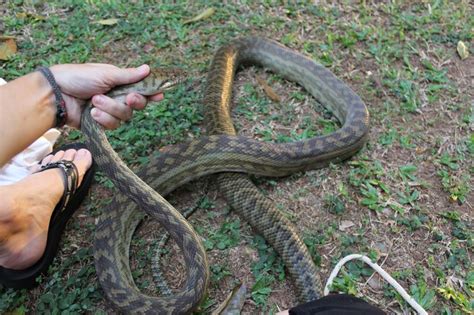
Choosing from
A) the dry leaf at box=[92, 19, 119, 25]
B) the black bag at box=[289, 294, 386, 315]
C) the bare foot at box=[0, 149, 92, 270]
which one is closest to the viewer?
the black bag at box=[289, 294, 386, 315]

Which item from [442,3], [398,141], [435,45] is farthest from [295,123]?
[442,3]

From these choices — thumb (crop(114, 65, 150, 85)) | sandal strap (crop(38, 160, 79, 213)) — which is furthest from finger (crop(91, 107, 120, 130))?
sandal strap (crop(38, 160, 79, 213))

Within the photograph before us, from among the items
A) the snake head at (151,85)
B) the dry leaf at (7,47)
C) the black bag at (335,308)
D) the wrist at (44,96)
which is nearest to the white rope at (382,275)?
the black bag at (335,308)

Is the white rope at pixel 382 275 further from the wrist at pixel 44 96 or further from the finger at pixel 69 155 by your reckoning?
A: the wrist at pixel 44 96

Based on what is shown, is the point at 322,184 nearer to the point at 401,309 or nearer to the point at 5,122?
the point at 401,309

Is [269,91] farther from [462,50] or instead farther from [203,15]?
[462,50]

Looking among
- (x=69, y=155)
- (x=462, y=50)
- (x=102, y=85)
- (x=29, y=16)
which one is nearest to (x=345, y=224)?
(x=102, y=85)

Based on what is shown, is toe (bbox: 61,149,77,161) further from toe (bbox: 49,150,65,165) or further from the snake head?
the snake head
